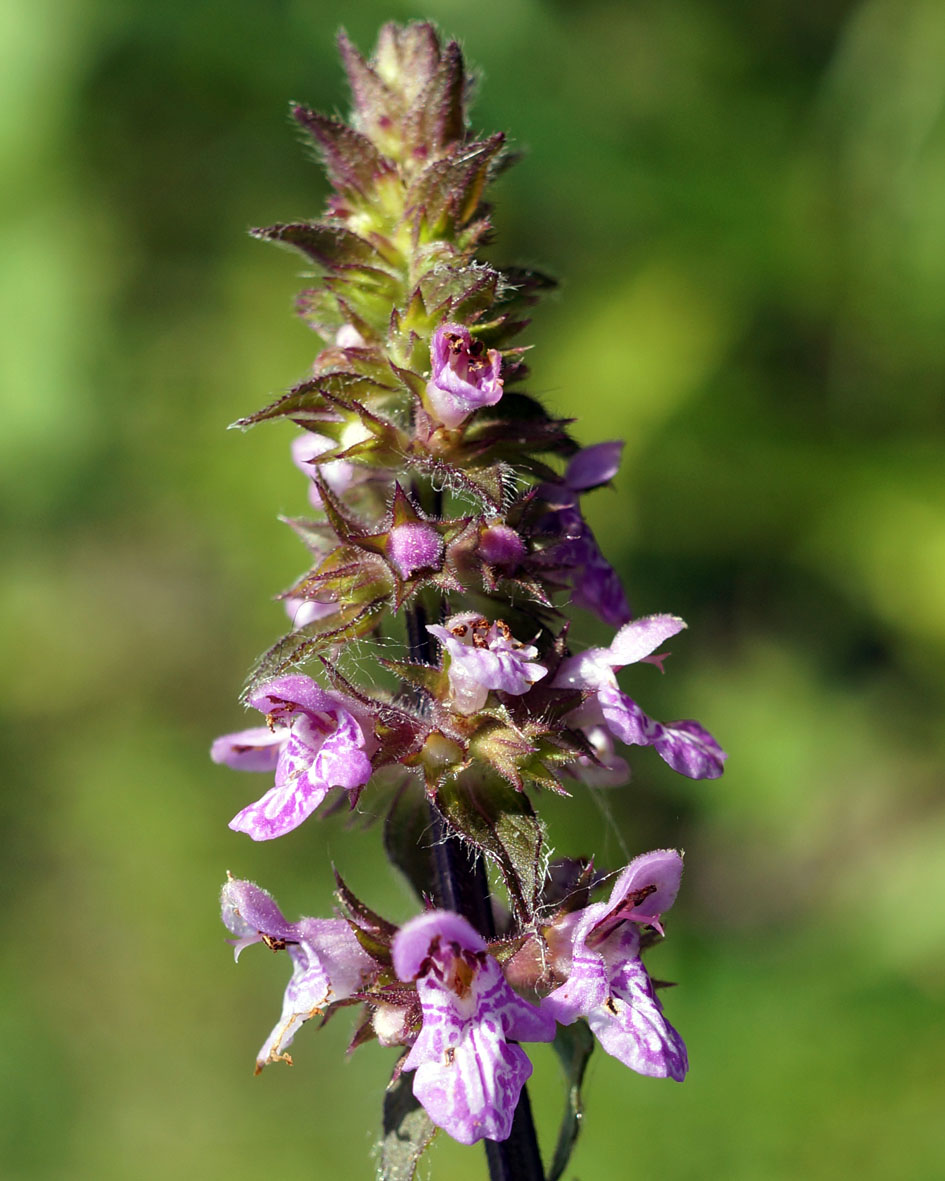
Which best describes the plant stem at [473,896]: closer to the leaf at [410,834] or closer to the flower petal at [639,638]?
the leaf at [410,834]

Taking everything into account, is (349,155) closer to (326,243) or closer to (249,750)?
(326,243)

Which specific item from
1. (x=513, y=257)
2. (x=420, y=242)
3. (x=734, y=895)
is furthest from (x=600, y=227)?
(x=420, y=242)

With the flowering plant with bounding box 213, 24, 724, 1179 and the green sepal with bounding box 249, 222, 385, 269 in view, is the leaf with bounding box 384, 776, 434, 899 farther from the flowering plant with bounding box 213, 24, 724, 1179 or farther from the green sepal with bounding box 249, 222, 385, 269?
the green sepal with bounding box 249, 222, 385, 269

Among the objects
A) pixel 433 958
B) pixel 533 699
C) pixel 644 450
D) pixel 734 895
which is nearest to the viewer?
pixel 433 958

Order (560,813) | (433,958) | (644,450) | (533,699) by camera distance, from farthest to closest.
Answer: (644,450), (560,813), (533,699), (433,958)

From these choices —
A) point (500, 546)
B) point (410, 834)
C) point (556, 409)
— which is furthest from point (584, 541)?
point (556, 409)

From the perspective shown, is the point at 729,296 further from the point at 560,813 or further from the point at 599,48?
the point at 560,813

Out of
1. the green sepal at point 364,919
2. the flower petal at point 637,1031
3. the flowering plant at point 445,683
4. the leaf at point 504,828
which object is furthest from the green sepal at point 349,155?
the flower petal at point 637,1031
